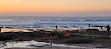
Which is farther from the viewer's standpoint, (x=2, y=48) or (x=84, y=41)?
(x=84, y=41)

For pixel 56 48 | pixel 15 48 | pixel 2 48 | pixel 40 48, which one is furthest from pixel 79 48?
pixel 2 48

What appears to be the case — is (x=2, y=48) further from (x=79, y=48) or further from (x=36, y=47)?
(x=79, y=48)

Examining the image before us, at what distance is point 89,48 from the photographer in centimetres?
1923

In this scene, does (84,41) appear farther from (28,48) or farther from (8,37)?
(8,37)

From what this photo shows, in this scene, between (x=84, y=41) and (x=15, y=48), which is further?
(x=84, y=41)

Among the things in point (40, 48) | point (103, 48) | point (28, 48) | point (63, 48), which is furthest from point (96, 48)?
point (28, 48)

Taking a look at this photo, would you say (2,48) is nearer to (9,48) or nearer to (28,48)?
(9,48)

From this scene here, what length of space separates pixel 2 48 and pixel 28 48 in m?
2.89

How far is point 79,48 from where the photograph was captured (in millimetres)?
19156

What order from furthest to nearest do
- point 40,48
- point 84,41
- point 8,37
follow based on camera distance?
point 8,37
point 84,41
point 40,48

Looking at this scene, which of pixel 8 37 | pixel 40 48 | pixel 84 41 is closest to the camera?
pixel 40 48

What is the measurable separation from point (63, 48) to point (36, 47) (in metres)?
3.09

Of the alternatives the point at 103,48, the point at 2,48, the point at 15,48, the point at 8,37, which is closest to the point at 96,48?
the point at 103,48

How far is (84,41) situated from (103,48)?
5009mm
